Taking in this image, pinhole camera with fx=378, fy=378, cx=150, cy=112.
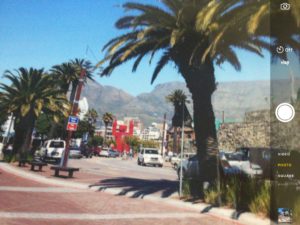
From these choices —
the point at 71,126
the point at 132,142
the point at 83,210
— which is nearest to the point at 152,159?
the point at 71,126

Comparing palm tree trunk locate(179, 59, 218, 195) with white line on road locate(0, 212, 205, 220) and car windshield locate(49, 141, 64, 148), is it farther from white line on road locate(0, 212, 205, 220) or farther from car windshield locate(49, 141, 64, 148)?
car windshield locate(49, 141, 64, 148)

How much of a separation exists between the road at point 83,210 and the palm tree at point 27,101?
54.6ft

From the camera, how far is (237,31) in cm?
1144

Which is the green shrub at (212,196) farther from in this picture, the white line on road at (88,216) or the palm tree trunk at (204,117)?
the white line on road at (88,216)

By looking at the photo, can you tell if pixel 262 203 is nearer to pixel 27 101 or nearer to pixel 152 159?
pixel 27 101

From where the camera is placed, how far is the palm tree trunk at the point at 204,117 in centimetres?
1325

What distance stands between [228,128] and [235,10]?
73.2 m

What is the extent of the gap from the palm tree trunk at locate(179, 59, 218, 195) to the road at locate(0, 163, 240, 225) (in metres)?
2.24

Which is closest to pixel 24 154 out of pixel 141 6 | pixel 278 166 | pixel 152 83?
pixel 152 83

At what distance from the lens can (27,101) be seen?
95.3 ft

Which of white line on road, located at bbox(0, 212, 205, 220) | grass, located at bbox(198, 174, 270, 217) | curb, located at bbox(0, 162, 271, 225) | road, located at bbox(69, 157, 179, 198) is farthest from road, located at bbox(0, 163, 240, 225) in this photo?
road, located at bbox(69, 157, 179, 198)

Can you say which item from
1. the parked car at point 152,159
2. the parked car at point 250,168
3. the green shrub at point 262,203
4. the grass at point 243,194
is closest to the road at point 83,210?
the green shrub at point 262,203

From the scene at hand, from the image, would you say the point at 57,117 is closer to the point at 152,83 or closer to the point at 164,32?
the point at 152,83

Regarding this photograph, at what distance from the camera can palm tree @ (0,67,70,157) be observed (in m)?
29.1
